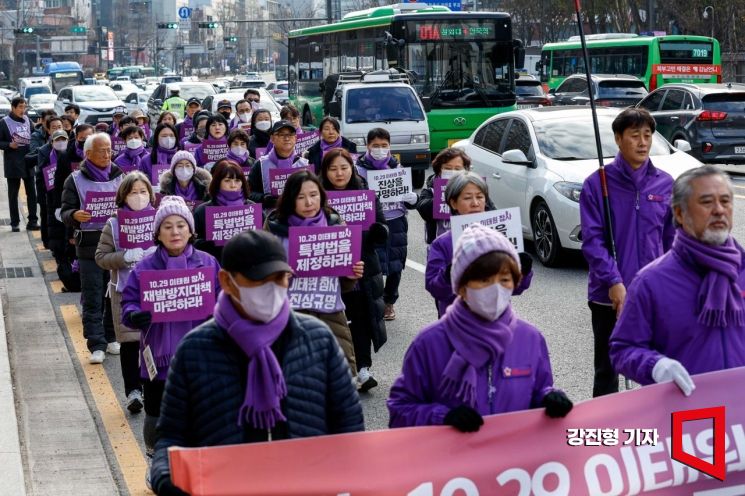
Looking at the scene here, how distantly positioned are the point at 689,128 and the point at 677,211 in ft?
62.7

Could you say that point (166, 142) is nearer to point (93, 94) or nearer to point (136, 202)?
point (136, 202)

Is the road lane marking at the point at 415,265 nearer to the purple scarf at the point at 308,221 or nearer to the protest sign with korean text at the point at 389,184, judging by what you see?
the protest sign with korean text at the point at 389,184

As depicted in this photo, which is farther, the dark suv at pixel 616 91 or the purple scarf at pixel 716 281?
the dark suv at pixel 616 91

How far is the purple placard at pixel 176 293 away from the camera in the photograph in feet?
20.8

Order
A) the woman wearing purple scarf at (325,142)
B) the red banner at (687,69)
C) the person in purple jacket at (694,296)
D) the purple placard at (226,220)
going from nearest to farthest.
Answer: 1. the person in purple jacket at (694,296)
2. the purple placard at (226,220)
3. the woman wearing purple scarf at (325,142)
4. the red banner at (687,69)

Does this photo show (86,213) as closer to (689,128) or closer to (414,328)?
(414,328)

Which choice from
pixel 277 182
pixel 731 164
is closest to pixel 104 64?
pixel 731 164

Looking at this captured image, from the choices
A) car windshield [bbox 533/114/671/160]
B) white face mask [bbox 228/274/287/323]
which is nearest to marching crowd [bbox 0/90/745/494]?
white face mask [bbox 228/274/287/323]

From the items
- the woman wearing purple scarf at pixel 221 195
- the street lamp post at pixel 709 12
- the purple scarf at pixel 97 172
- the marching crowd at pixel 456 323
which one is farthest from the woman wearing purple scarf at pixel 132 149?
the street lamp post at pixel 709 12

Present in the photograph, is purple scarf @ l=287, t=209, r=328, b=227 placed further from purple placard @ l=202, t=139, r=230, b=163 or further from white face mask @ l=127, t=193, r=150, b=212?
purple placard @ l=202, t=139, r=230, b=163

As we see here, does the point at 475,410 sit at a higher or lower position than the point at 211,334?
lower

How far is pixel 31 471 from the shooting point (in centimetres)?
705

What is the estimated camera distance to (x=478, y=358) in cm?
408

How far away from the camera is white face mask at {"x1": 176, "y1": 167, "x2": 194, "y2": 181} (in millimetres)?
10039
